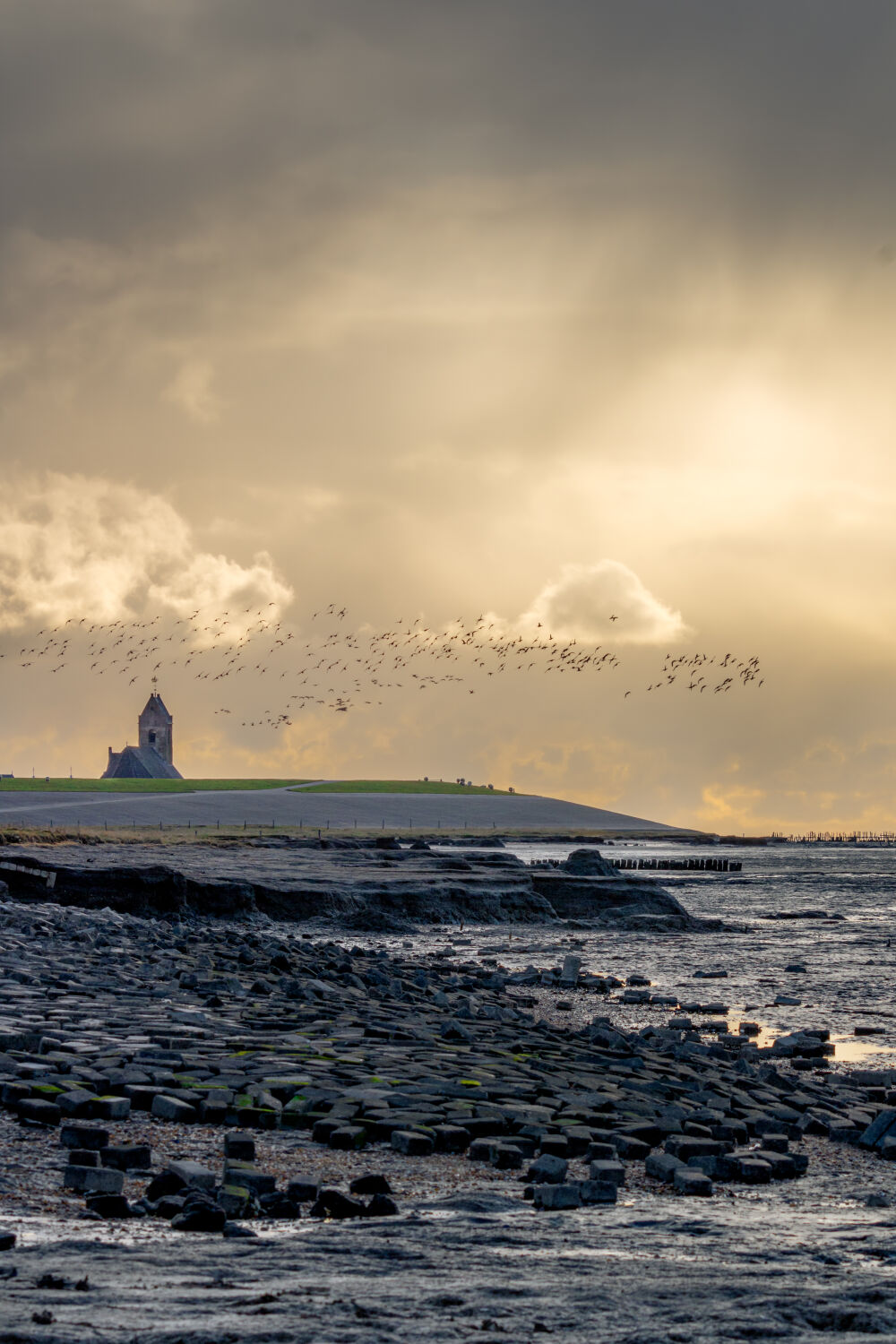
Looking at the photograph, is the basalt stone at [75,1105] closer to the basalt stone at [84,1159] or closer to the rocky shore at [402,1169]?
the rocky shore at [402,1169]

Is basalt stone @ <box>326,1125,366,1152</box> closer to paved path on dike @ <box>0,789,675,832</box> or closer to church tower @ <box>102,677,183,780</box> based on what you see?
paved path on dike @ <box>0,789,675,832</box>

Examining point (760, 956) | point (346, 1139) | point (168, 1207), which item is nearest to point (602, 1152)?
point (346, 1139)

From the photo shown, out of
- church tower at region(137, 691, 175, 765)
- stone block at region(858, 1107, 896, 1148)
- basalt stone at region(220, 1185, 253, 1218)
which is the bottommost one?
stone block at region(858, 1107, 896, 1148)

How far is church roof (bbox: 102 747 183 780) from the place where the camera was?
166 meters

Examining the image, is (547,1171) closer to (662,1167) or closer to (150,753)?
(662,1167)

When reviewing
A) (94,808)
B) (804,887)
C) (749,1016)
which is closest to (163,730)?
(94,808)

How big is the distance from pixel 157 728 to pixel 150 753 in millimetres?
5212

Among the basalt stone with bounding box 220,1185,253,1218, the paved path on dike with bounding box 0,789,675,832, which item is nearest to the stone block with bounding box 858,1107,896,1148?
the basalt stone with bounding box 220,1185,253,1218

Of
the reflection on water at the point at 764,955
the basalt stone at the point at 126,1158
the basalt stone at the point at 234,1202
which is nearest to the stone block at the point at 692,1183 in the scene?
the basalt stone at the point at 234,1202

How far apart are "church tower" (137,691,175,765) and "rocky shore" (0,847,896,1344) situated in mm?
162314

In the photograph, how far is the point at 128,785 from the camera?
144625mm

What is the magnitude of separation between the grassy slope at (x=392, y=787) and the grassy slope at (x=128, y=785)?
25.9 ft

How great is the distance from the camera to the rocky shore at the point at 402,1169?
536cm

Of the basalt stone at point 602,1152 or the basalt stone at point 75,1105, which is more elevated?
the basalt stone at point 75,1105
